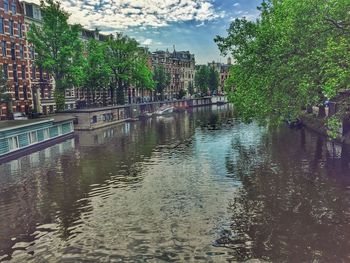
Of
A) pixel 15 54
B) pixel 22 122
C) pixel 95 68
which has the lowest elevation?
pixel 22 122

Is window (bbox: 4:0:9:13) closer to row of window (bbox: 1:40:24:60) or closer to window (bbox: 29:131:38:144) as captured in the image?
row of window (bbox: 1:40:24:60)

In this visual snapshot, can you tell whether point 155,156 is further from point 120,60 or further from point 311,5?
point 120,60

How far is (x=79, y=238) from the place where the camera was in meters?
15.9

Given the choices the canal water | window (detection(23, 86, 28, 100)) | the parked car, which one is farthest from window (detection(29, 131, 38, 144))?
window (detection(23, 86, 28, 100))

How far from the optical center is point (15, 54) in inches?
2290

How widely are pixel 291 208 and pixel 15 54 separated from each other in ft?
186

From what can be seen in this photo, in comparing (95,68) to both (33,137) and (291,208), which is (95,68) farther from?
(291,208)

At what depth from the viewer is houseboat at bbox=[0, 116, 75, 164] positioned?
3514 centimetres

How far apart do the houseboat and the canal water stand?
2.57 metres

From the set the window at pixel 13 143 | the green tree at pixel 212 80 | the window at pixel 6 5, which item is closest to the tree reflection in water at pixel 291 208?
the window at pixel 13 143

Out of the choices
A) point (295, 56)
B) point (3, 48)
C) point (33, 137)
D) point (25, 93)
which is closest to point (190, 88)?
point (25, 93)

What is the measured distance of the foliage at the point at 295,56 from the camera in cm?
2088

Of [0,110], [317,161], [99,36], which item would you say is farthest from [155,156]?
[99,36]

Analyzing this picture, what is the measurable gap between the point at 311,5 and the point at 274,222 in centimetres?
1498
